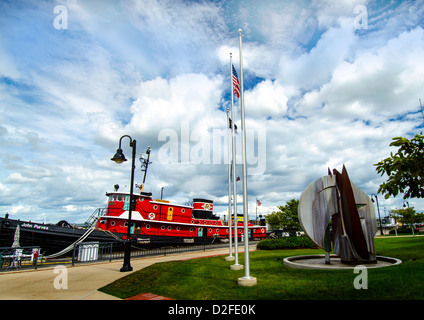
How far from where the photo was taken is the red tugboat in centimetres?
2525

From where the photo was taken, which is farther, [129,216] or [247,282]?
[129,216]

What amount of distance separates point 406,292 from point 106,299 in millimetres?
7037

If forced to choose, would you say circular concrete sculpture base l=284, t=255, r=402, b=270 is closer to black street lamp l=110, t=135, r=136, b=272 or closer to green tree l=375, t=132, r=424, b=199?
Result: green tree l=375, t=132, r=424, b=199


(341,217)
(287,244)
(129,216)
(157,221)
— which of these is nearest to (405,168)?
(341,217)

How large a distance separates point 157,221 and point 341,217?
20660mm

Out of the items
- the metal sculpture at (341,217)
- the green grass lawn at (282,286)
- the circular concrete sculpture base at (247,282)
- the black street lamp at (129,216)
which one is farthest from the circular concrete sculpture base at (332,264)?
the black street lamp at (129,216)

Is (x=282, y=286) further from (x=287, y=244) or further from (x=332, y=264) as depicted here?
(x=287, y=244)

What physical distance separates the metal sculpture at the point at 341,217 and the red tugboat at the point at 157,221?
671 inches

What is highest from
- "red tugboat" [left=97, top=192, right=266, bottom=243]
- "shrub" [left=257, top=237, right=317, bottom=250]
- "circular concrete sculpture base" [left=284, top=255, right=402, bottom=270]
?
"red tugboat" [left=97, top=192, right=266, bottom=243]

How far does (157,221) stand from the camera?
2747 centimetres

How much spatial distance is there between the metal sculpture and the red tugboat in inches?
671

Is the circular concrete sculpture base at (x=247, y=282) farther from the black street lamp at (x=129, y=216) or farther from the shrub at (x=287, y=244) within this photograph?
the shrub at (x=287, y=244)

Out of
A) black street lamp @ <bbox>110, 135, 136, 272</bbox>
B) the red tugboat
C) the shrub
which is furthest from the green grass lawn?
the red tugboat
